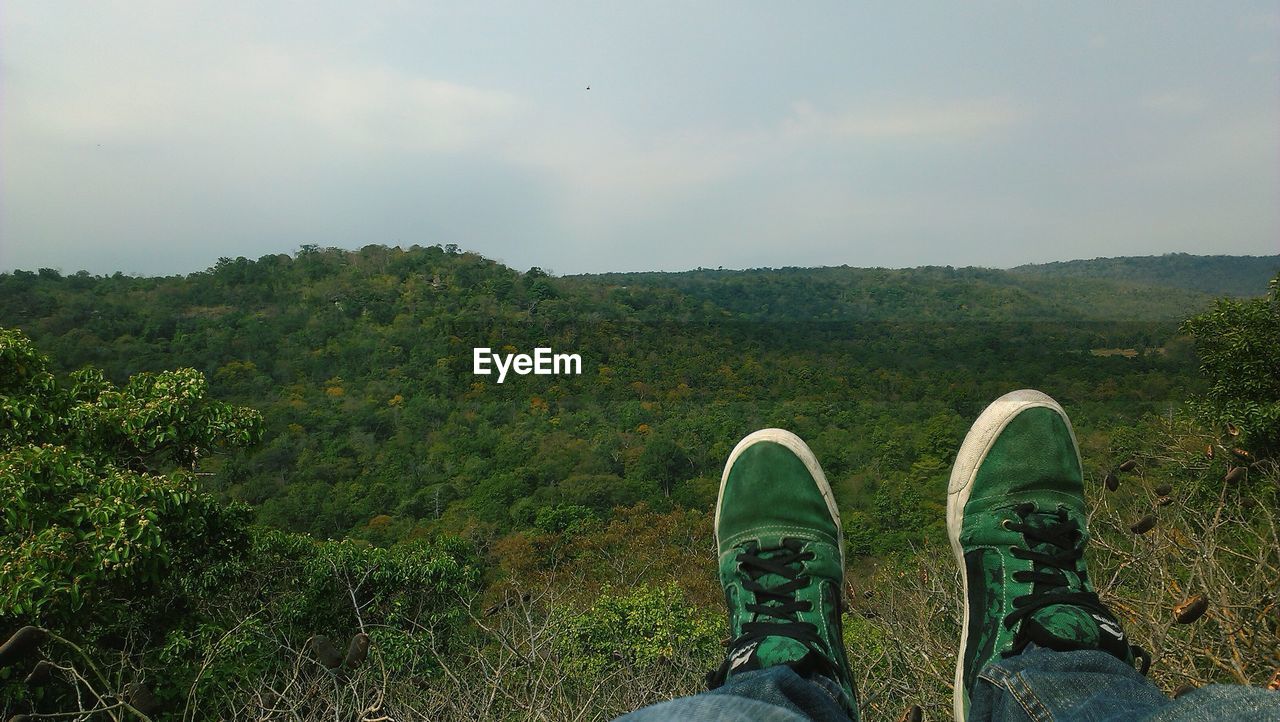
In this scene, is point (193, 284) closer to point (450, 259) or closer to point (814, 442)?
point (450, 259)

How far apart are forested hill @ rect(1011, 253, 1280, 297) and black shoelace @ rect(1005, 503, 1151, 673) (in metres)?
49.2

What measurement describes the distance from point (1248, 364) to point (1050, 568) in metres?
8.74

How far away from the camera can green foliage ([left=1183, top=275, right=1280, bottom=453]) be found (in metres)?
7.79

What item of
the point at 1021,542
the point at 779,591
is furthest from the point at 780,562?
the point at 1021,542

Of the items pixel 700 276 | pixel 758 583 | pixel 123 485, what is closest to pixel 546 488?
pixel 123 485

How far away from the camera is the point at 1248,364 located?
A: 26.4 ft

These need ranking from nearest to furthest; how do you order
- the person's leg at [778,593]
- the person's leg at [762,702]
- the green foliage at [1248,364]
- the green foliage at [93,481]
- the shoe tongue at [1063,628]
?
the person's leg at [762,702] < the person's leg at [778,593] < the shoe tongue at [1063,628] < the green foliage at [93,481] < the green foliage at [1248,364]

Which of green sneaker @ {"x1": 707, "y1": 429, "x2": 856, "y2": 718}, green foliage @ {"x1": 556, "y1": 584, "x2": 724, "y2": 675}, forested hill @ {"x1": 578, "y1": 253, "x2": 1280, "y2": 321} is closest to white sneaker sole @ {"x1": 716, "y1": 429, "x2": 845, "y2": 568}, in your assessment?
green sneaker @ {"x1": 707, "y1": 429, "x2": 856, "y2": 718}

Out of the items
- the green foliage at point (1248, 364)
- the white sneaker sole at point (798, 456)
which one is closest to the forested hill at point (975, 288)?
the green foliage at point (1248, 364)

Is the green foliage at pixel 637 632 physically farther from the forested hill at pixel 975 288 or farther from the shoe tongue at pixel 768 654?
the forested hill at pixel 975 288

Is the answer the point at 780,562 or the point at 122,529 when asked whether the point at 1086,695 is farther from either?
the point at 122,529

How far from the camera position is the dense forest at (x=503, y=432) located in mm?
4297

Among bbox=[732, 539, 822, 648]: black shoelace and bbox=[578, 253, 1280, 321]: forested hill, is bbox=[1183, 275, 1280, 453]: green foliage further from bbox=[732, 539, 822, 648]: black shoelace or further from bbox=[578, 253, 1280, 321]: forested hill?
bbox=[578, 253, 1280, 321]: forested hill

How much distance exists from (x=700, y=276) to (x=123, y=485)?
5119 centimetres
